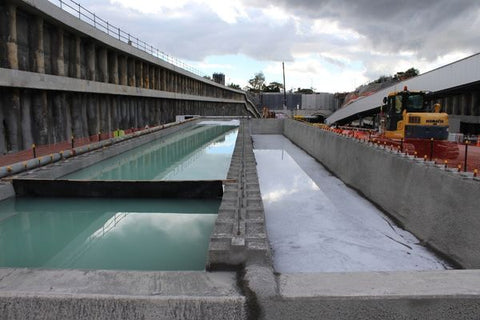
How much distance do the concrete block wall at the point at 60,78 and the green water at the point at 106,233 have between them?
7359mm

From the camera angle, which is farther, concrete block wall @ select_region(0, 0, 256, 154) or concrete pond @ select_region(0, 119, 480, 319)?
concrete block wall @ select_region(0, 0, 256, 154)

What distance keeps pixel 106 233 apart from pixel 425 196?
7.88 meters

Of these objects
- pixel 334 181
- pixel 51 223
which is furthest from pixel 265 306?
pixel 334 181

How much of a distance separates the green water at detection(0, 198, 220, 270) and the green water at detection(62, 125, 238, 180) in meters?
3.82

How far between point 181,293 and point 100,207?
8255mm

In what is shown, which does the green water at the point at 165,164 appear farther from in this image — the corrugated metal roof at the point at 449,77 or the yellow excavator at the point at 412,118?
the corrugated metal roof at the point at 449,77

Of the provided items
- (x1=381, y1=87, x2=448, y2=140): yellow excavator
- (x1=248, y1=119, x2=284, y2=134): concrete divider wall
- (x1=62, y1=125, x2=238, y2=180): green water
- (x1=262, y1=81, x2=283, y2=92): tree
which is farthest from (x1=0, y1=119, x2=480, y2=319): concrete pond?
(x1=262, y1=81, x2=283, y2=92): tree

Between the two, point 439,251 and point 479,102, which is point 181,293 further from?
point 479,102

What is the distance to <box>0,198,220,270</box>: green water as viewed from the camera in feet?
26.0

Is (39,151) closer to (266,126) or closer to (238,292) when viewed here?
(238,292)

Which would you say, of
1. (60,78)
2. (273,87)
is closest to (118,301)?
(60,78)

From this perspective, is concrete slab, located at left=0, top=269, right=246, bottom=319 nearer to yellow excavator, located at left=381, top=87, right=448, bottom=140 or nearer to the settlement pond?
the settlement pond

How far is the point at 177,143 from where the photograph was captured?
29.8 m

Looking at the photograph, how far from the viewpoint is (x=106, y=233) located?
9.71 m
